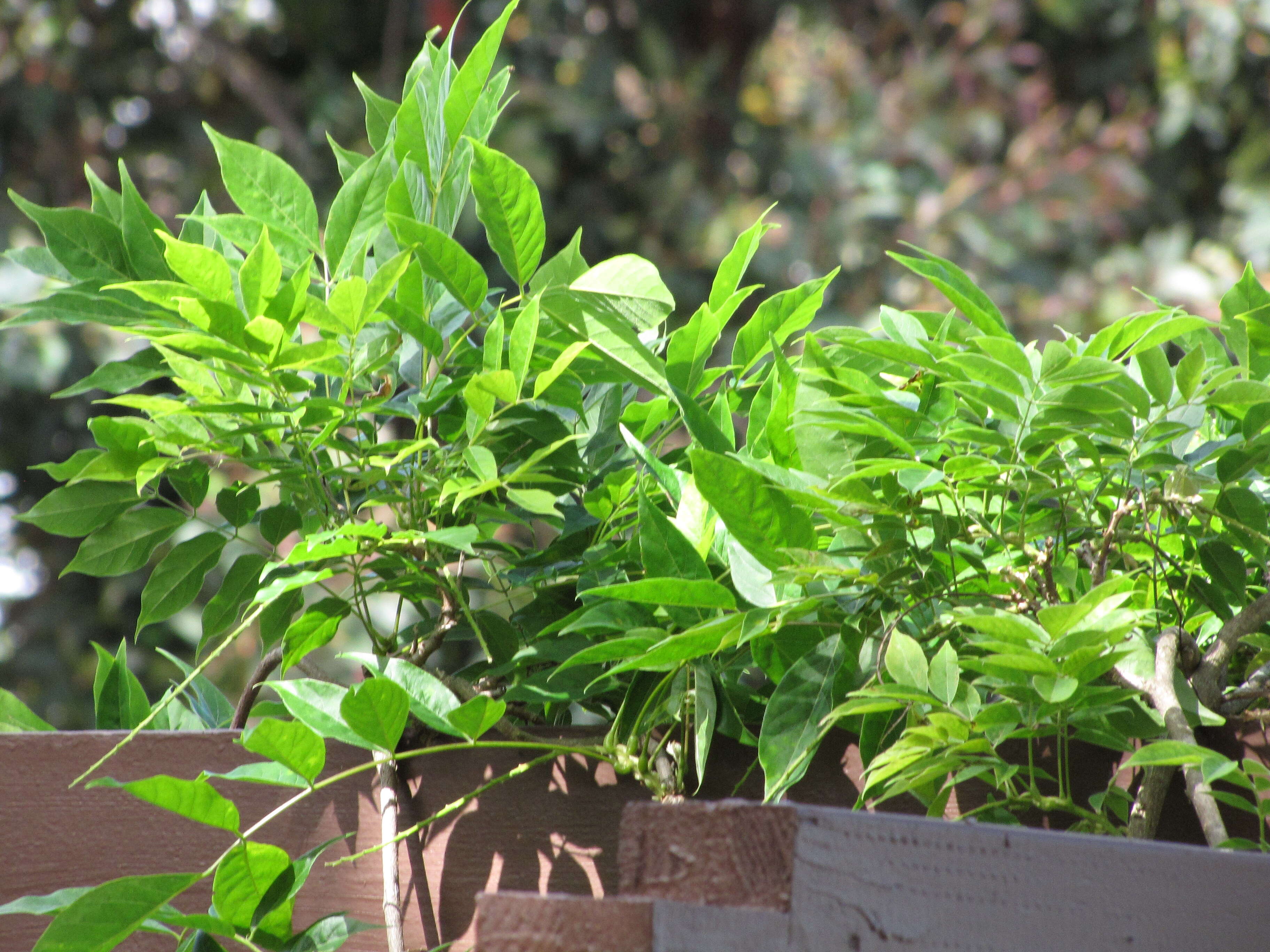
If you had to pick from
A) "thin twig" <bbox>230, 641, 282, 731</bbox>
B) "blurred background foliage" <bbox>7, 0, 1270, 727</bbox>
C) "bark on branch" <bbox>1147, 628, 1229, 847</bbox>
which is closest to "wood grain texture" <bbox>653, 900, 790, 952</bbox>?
"bark on branch" <bbox>1147, 628, 1229, 847</bbox>

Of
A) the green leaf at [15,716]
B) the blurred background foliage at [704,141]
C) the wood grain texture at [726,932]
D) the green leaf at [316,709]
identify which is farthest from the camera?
the blurred background foliage at [704,141]

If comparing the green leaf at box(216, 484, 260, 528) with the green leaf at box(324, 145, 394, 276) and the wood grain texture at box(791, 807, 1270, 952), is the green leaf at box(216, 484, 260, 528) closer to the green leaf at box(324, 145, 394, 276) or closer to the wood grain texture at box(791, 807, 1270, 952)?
the green leaf at box(324, 145, 394, 276)

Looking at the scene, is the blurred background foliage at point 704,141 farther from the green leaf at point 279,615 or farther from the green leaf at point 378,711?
the green leaf at point 378,711

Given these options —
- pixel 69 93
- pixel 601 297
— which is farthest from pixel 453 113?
pixel 69 93

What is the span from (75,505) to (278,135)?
2.28 m

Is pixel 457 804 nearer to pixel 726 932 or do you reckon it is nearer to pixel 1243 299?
pixel 726 932

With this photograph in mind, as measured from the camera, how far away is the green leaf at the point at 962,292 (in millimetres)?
273

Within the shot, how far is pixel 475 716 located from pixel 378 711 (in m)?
0.02

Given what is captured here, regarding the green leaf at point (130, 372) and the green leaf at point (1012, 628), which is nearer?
the green leaf at point (1012, 628)

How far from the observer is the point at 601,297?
295 mm

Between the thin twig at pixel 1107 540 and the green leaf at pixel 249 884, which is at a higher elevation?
the thin twig at pixel 1107 540

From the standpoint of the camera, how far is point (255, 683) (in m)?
0.35

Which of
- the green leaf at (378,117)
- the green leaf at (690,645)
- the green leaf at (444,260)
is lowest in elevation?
the green leaf at (690,645)

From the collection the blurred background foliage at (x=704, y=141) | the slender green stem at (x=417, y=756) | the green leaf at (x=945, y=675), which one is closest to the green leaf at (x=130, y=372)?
the slender green stem at (x=417, y=756)
